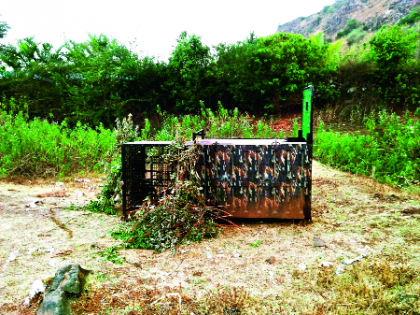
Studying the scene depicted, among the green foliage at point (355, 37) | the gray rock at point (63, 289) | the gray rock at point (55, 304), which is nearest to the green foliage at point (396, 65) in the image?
the gray rock at point (63, 289)

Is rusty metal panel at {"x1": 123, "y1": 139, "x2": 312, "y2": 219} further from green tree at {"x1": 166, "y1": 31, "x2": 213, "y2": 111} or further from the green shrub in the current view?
green tree at {"x1": 166, "y1": 31, "x2": 213, "y2": 111}

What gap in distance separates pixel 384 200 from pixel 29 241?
4.28 meters

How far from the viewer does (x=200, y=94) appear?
1138 cm

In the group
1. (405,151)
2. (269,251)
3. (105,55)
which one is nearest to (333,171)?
(405,151)

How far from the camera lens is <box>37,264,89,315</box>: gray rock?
2027 millimetres

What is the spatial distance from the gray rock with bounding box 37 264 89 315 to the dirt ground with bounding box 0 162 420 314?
3.2 inches

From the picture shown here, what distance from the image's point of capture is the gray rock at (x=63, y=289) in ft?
6.65

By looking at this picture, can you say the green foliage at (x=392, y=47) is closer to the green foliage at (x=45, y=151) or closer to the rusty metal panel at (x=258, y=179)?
the green foliage at (x=45, y=151)

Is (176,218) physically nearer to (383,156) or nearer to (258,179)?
(258,179)

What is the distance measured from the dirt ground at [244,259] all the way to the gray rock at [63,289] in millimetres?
82

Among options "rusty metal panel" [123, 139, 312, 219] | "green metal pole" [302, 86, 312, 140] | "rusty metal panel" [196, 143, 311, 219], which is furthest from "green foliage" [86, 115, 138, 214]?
"green metal pole" [302, 86, 312, 140]

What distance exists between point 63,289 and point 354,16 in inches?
2170

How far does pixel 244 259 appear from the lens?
283 cm

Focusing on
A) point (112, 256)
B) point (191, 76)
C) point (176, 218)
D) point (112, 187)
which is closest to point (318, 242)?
point (176, 218)
